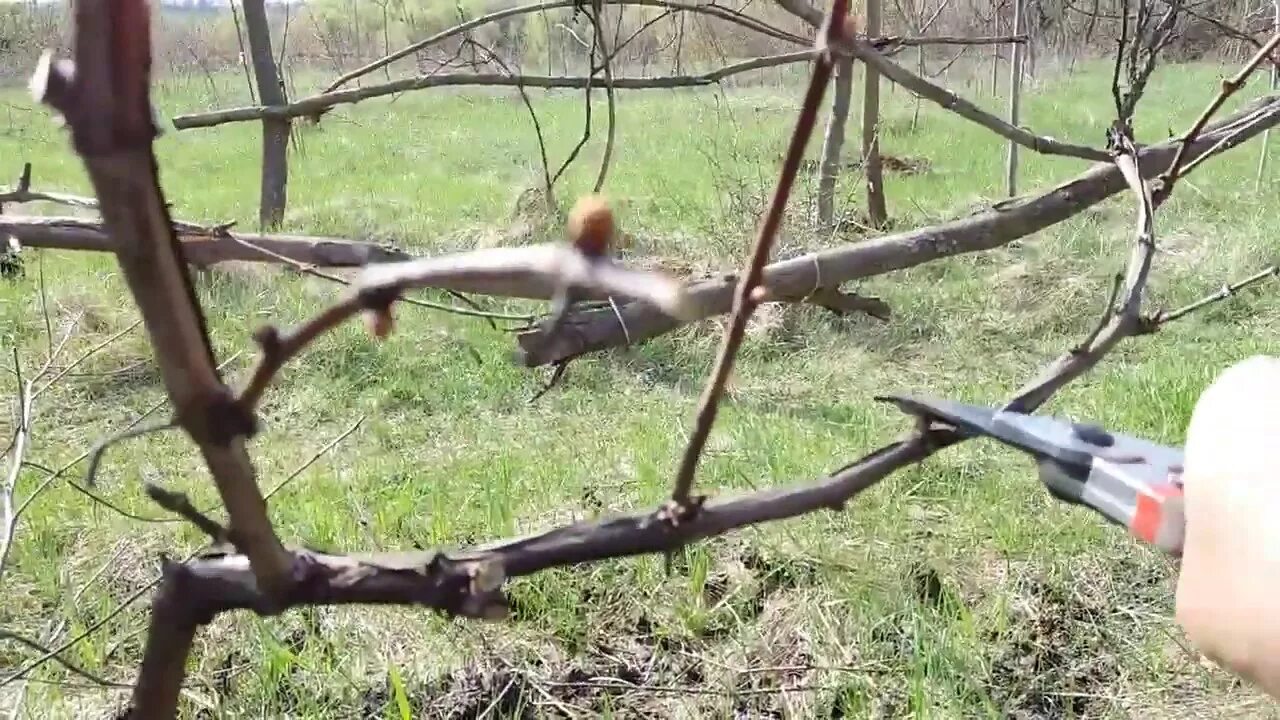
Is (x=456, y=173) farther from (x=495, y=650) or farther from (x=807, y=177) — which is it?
(x=495, y=650)

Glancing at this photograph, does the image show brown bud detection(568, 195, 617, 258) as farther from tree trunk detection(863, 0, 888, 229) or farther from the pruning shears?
tree trunk detection(863, 0, 888, 229)

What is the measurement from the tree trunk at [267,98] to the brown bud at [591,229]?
3.97 metres

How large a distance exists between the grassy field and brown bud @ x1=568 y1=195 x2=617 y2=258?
130 millimetres

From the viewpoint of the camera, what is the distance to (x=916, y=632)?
1450 millimetres

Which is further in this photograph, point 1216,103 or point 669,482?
point 669,482

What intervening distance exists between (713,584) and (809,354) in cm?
193

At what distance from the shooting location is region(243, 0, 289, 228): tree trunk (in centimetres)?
410

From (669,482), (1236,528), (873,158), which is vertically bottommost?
(669,482)

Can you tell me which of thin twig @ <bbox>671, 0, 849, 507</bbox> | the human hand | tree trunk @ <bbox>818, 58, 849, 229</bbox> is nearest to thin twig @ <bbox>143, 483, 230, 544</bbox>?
thin twig @ <bbox>671, 0, 849, 507</bbox>

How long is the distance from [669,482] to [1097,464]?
1.46m

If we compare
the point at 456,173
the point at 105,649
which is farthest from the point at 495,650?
the point at 456,173

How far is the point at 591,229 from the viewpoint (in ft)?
0.87

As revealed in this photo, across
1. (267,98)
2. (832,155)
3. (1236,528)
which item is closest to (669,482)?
(1236,528)

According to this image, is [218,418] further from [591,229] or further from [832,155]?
[832,155]
